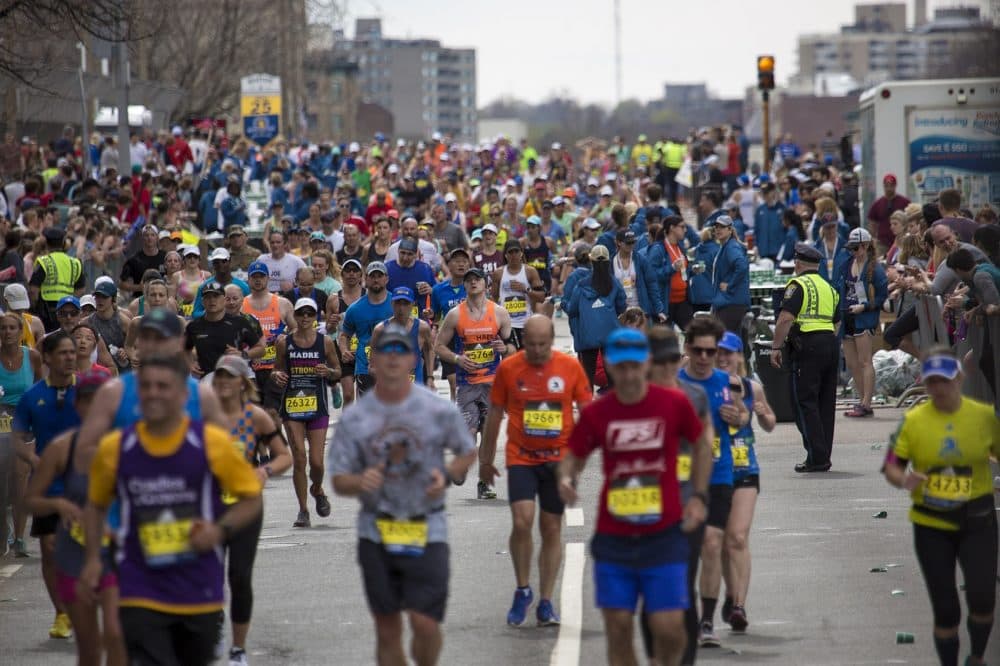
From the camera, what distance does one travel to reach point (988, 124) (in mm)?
26797

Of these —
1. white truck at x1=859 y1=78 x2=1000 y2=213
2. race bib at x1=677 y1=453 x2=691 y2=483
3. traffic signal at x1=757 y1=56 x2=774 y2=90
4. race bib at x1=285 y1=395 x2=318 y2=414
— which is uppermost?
traffic signal at x1=757 y1=56 x2=774 y2=90

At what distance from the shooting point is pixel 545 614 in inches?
439

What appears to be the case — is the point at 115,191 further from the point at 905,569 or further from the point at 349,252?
the point at 905,569

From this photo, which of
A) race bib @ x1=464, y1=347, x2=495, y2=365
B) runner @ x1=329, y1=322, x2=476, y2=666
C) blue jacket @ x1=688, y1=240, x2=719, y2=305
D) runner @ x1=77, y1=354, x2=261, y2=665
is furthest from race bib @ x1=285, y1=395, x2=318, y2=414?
blue jacket @ x1=688, y1=240, x2=719, y2=305

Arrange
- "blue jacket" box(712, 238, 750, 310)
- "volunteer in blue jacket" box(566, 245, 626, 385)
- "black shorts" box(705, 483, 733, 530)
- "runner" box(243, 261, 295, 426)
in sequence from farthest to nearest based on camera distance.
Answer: "blue jacket" box(712, 238, 750, 310) < "volunteer in blue jacket" box(566, 245, 626, 385) < "runner" box(243, 261, 295, 426) < "black shorts" box(705, 483, 733, 530)

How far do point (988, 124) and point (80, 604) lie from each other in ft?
66.3

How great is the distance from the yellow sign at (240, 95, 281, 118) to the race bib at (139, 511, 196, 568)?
40.6 metres

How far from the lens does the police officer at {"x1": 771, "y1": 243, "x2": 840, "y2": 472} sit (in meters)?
16.7

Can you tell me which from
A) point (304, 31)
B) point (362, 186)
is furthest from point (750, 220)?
point (304, 31)

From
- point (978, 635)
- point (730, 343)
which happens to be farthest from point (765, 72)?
point (978, 635)

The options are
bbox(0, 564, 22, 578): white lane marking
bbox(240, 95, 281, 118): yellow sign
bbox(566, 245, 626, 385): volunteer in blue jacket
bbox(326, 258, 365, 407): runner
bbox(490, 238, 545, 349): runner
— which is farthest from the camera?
bbox(240, 95, 281, 118): yellow sign

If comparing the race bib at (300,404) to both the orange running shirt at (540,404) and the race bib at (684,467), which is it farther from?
the race bib at (684,467)

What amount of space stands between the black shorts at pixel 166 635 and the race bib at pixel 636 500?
5.93 feet

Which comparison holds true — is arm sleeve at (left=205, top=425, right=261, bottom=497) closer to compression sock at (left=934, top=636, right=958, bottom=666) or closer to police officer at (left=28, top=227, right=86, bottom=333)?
compression sock at (left=934, top=636, right=958, bottom=666)
